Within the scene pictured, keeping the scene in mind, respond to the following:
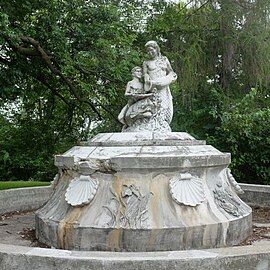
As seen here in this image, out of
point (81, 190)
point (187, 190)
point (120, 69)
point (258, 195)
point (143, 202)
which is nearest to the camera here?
point (143, 202)

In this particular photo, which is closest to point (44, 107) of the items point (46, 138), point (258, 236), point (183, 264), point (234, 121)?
point (46, 138)

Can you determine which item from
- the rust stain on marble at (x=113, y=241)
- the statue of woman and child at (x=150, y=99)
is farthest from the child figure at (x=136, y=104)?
the rust stain on marble at (x=113, y=241)

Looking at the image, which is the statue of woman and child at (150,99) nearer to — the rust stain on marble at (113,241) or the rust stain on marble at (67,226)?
the rust stain on marble at (67,226)

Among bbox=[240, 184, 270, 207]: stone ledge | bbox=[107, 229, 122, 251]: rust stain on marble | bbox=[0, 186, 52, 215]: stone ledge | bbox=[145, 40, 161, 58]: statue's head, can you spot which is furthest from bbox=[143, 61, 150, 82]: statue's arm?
bbox=[0, 186, 52, 215]: stone ledge

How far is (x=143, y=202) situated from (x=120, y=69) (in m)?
5.17

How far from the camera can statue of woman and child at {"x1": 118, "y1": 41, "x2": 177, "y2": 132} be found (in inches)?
249

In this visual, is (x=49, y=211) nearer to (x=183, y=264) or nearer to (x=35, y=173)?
(x=183, y=264)

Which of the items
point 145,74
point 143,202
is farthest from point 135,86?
point 143,202

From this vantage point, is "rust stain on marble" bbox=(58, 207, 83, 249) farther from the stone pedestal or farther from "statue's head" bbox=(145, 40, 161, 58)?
"statue's head" bbox=(145, 40, 161, 58)

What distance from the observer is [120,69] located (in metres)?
10.1

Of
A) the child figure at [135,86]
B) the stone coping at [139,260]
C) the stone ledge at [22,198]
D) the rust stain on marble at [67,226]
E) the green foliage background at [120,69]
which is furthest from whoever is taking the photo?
the green foliage background at [120,69]

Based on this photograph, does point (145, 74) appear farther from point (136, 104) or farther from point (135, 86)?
point (136, 104)

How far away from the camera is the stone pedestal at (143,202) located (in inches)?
203

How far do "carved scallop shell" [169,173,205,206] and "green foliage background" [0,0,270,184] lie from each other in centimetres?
428
